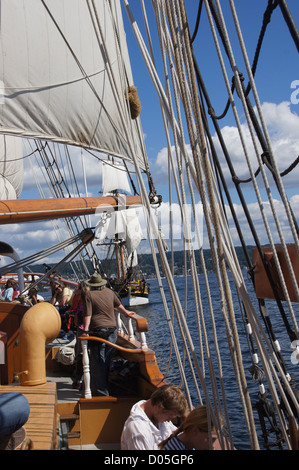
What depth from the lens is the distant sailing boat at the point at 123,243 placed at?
48281 millimetres

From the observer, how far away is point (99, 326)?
6.05 meters

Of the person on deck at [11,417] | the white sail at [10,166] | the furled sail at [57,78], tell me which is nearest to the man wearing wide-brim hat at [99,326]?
the furled sail at [57,78]

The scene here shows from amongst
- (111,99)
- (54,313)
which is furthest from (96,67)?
(54,313)

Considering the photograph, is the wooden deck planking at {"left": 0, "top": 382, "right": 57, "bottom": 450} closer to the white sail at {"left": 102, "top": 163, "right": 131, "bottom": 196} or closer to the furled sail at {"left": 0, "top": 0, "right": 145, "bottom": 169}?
the furled sail at {"left": 0, "top": 0, "right": 145, "bottom": 169}

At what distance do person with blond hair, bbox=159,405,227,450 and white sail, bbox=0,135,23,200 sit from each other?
10208 millimetres

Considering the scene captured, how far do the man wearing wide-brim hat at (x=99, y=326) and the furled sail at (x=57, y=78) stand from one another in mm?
2399

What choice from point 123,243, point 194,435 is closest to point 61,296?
point 194,435

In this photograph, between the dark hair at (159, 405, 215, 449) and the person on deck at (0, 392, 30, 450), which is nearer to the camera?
the person on deck at (0, 392, 30, 450)

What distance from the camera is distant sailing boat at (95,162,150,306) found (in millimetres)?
48281

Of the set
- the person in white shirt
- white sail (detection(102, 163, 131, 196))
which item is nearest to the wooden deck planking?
the person in white shirt

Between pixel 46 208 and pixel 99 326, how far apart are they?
5.57ft

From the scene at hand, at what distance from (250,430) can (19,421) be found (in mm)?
1201

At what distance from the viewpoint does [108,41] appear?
961 cm
